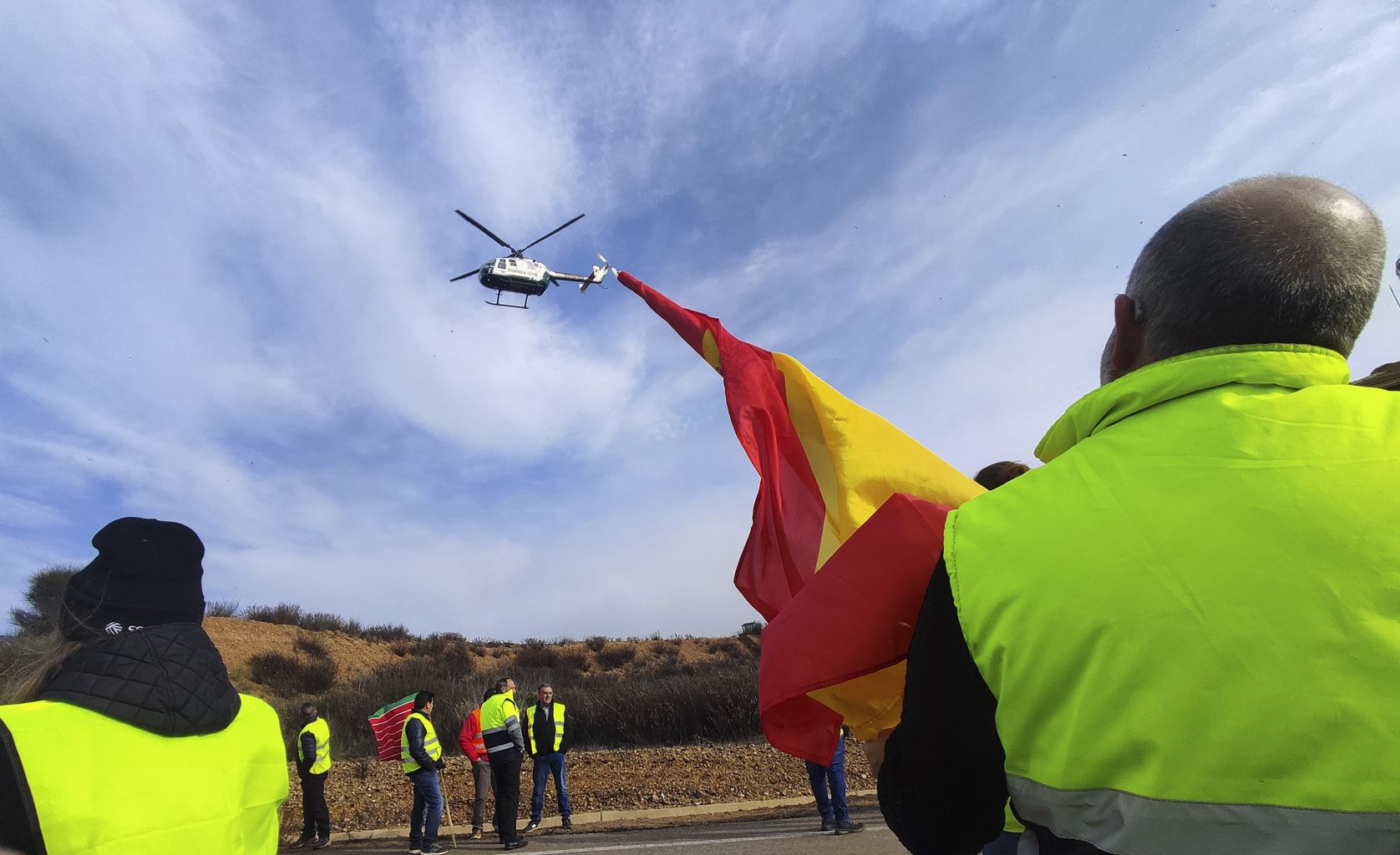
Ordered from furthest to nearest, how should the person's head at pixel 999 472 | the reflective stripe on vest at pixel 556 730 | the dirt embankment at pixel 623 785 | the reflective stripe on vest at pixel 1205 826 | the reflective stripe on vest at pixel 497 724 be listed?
the dirt embankment at pixel 623 785
the reflective stripe on vest at pixel 556 730
the reflective stripe on vest at pixel 497 724
the person's head at pixel 999 472
the reflective stripe on vest at pixel 1205 826

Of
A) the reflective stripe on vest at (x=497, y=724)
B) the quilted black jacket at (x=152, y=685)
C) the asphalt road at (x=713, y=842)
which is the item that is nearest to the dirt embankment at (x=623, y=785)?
the asphalt road at (x=713, y=842)

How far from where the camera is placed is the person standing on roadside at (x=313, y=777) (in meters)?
12.5

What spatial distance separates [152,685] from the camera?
2.04m

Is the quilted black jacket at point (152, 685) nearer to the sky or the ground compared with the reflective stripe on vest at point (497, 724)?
nearer to the sky

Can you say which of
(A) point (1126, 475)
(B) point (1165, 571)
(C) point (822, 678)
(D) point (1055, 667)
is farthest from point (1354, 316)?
(C) point (822, 678)

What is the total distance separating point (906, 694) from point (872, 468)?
5.24ft

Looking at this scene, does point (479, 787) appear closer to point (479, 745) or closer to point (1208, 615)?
point (479, 745)

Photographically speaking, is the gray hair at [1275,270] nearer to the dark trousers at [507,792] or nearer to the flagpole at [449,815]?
the dark trousers at [507,792]

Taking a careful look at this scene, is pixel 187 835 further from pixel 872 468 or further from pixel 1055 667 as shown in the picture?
pixel 872 468

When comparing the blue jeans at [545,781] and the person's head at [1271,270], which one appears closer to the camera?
the person's head at [1271,270]

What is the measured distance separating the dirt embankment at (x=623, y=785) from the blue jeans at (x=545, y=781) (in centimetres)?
125

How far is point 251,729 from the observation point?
7.55 feet

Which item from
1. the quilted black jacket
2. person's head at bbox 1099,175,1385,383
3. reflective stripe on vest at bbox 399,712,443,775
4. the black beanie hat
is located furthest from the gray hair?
reflective stripe on vest at bbox 399,712,443,775

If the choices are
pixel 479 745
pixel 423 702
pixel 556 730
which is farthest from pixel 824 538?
pixel 479 745
